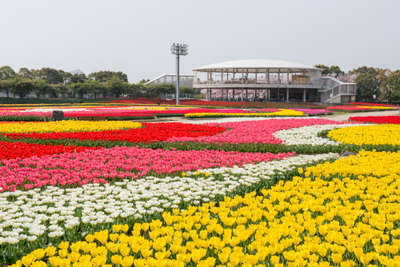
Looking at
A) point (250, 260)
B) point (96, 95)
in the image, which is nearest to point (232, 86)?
point (96, 95)

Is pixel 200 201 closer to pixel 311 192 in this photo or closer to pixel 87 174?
pixel 311 192

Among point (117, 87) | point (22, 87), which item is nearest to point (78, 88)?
point (117, 87)

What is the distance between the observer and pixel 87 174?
6738 mm

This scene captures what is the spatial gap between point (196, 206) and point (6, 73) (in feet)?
287

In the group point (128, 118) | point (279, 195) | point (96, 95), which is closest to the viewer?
point (279, 195)

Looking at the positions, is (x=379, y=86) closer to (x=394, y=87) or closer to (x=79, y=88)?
(x=394, y=87)

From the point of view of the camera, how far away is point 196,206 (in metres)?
4.93

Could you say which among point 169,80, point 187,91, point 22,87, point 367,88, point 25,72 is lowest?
point 187,91

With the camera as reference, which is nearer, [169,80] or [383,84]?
[383,84]

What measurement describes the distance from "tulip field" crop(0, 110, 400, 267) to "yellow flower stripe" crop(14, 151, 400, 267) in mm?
14

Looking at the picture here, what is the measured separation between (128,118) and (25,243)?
2125 centimetres

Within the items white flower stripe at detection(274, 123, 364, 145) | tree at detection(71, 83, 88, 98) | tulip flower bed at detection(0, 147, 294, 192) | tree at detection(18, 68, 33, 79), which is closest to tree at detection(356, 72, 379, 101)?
tree at detection(71, 83, 88, 98)

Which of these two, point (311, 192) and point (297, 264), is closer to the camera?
point (297, 264)

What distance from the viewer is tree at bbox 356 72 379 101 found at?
228 feet
